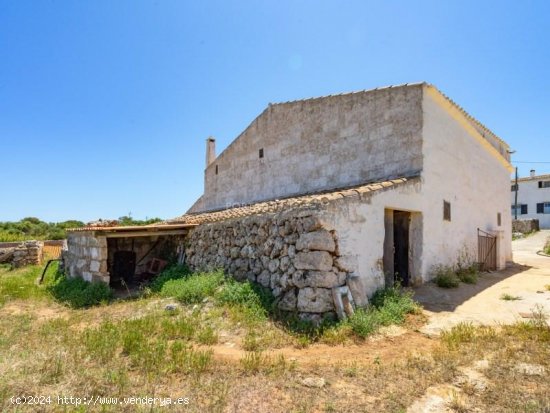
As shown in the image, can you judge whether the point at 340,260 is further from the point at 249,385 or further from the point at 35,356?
the point at 35,356

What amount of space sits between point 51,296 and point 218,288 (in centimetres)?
519

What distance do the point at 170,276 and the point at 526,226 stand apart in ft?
102

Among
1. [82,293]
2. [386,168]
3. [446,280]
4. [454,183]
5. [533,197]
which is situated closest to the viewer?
[446,280]

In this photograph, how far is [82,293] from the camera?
8875 millimetres

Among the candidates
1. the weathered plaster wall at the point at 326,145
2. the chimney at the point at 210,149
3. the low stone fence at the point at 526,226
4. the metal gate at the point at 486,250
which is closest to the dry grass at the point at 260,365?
the weathered plaster wall at the point at 326,145

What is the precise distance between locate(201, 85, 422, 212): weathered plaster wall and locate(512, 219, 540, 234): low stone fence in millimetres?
26727

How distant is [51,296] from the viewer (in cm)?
936

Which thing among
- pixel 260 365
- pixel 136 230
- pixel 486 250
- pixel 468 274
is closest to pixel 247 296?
pixel 260 365

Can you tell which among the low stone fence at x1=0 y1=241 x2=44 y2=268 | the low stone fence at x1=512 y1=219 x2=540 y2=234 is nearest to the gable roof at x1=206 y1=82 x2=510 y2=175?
the low stone fence at x1=0 y1=241 x2=44 y2=268

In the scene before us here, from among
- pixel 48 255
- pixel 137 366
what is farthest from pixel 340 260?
pixel 48 255

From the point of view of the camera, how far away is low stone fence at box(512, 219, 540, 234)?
29125mm

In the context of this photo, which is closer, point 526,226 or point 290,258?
point 290,258

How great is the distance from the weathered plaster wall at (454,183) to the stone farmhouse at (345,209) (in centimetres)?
4

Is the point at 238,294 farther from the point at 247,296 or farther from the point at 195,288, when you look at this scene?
the point at 195,288
